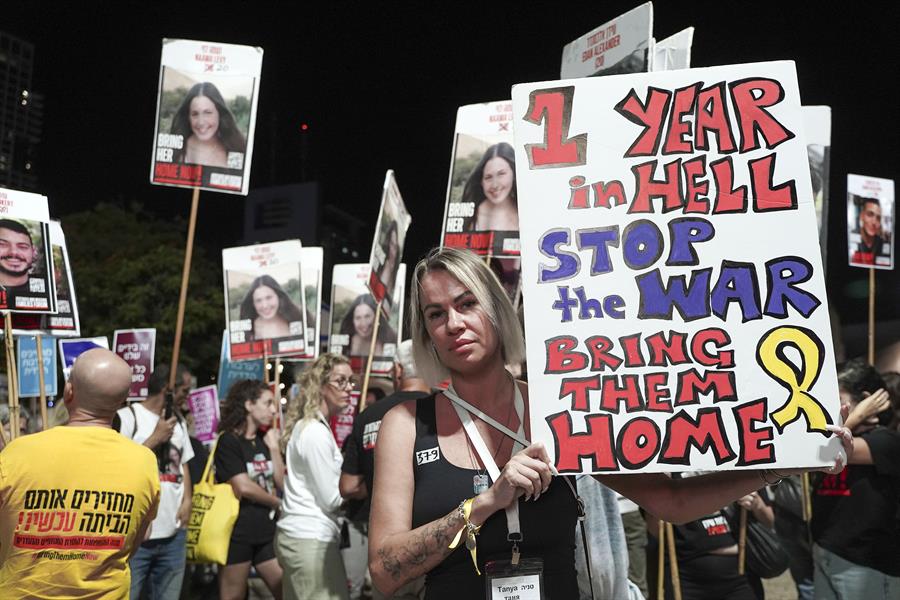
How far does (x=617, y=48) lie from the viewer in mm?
4734

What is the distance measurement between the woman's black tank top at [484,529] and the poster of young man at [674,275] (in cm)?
23

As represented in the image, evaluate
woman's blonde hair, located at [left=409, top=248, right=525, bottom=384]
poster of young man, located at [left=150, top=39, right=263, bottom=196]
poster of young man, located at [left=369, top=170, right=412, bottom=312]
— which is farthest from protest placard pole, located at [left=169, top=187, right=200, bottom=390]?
woman's blonde hair, located at [left=409, top=248, right=525, bottom=384]

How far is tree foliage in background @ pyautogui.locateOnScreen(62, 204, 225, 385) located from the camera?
113ft

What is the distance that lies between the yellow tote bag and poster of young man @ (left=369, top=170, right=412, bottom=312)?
6.71ft

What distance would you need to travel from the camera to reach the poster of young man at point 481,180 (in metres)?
6.75

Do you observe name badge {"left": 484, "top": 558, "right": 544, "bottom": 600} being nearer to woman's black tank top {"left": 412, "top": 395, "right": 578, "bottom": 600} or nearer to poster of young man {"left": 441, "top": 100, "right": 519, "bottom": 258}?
woman's black tank top {"left": 412, "top": 395, "right": 578, "bottom": 600}

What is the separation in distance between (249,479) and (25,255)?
106 inches

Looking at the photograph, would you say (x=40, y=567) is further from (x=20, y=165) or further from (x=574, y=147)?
(x=20, y=165)

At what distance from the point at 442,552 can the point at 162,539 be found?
4.93 metres

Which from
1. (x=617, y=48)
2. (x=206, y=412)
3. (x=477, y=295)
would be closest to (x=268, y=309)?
(x=206, y=412)

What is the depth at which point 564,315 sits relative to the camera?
2.40 metres

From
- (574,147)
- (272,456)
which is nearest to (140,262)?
(272,456)

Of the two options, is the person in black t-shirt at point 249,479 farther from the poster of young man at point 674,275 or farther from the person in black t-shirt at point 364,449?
the poster of young man at point 674,275

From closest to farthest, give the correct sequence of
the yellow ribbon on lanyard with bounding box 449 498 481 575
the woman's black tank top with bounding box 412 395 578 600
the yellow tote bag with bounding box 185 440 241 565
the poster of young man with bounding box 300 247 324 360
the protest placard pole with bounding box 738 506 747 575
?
the yellow ribbon on lanyard with bounding box 449 498 481 575
the woman's black tank top with bounding box 412 395 578 600
the protest placard pole with bounding box 738 506 747 575
the yellow tote bag with bounding box 185 440 241 565
the poster of young man with bounding box 300 247 324 360
